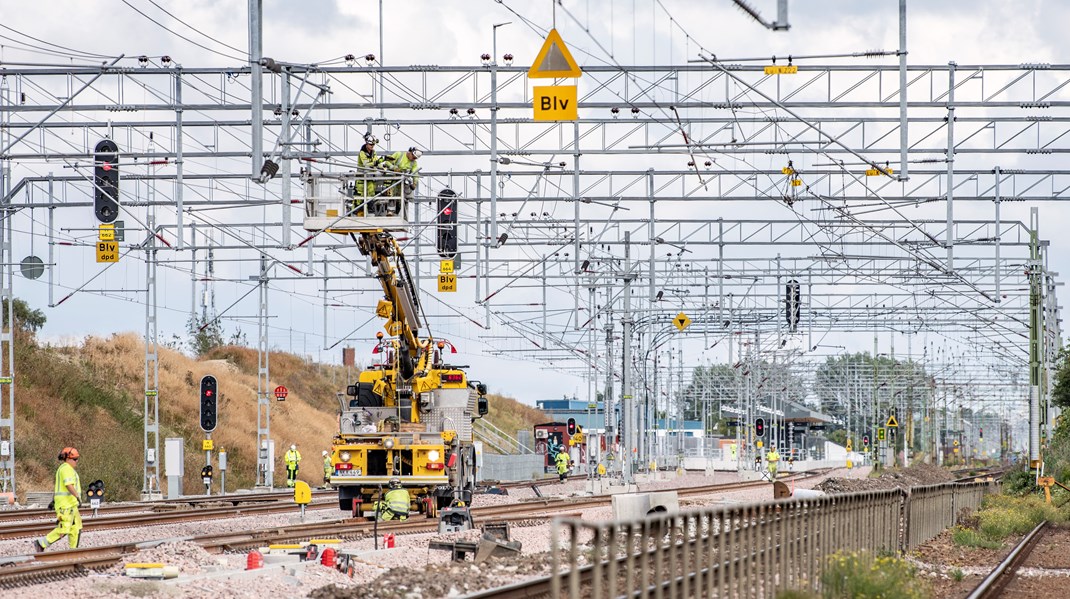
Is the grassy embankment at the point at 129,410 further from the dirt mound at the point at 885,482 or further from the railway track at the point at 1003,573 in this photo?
the railway track at the point at 1003,573

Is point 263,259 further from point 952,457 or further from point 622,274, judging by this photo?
point 952,457

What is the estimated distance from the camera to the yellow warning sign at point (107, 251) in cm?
3225

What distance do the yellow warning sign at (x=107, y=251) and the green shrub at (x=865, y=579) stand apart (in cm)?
2196

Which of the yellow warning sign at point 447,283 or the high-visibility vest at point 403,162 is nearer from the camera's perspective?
the high-visibility vest at point 403,162

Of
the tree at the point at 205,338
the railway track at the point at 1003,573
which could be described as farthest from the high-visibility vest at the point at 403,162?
the tree at the point at 205,338

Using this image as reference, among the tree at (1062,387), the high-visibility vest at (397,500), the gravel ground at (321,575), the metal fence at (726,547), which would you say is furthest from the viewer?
the tree at (1062,387)

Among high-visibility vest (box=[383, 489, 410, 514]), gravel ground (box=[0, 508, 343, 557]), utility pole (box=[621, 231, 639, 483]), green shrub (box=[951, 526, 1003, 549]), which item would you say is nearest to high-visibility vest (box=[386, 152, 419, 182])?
high-visibility vest (box=[383, 489, 410, 514])

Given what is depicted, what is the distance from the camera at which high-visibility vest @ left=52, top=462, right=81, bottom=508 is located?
1734cm

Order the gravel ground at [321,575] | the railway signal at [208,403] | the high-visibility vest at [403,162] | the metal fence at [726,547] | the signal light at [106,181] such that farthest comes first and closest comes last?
the railway signal at [208,403]
the signal light at [106,181]
the high-visibility vest at [403,162]
the gravel ground at [321,575]
the metal fence at [726,547]

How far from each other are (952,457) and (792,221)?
78.8 m

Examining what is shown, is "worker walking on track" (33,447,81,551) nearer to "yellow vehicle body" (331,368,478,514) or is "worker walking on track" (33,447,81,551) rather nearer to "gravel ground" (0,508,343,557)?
"gravel ground" (0,508,343,557)

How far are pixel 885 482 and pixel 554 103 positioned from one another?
21033 mm

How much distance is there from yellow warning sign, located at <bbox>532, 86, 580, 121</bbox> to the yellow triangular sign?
3.86 metres

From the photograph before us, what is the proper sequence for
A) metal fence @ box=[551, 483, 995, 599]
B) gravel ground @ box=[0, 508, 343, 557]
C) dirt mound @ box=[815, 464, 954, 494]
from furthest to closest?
dirt mound @ box=[815, 464, 954, 494] < gravel ground @ box=[0, 508, 343, 557] < metal fence @ box=[551, 483, 995, 599]
